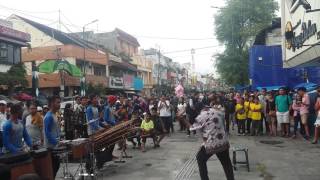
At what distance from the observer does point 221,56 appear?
174 ft

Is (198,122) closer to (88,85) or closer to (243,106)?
(243,106)

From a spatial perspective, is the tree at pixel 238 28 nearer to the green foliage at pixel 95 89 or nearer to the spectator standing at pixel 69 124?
the green foliage at pixel 95 89

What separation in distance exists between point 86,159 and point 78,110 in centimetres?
578

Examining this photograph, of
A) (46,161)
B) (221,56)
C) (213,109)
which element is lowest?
(46,161)

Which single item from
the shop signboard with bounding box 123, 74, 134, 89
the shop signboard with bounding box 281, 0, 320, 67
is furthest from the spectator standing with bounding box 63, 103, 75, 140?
the shop signboard with bounding box 123, 74, 134, 89

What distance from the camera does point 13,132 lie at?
8.70m

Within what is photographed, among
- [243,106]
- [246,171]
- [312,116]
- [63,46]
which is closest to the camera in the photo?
[246,171]

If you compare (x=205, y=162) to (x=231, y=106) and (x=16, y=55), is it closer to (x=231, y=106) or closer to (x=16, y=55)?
(x=231, y=106)

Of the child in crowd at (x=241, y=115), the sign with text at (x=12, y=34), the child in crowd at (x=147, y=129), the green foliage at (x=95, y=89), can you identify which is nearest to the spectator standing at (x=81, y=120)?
the child in crowd at (x=147, y=129)

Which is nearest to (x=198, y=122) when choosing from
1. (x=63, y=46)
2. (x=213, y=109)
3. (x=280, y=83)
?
(x=213, y=109)

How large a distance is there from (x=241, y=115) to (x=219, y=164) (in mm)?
7502

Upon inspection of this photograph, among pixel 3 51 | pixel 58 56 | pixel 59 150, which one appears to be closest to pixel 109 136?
pixel 59 150

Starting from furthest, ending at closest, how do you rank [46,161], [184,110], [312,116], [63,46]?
[63,46], [184,110], [312,116], [46,161]

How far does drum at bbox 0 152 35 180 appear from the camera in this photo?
6993 millimetres
